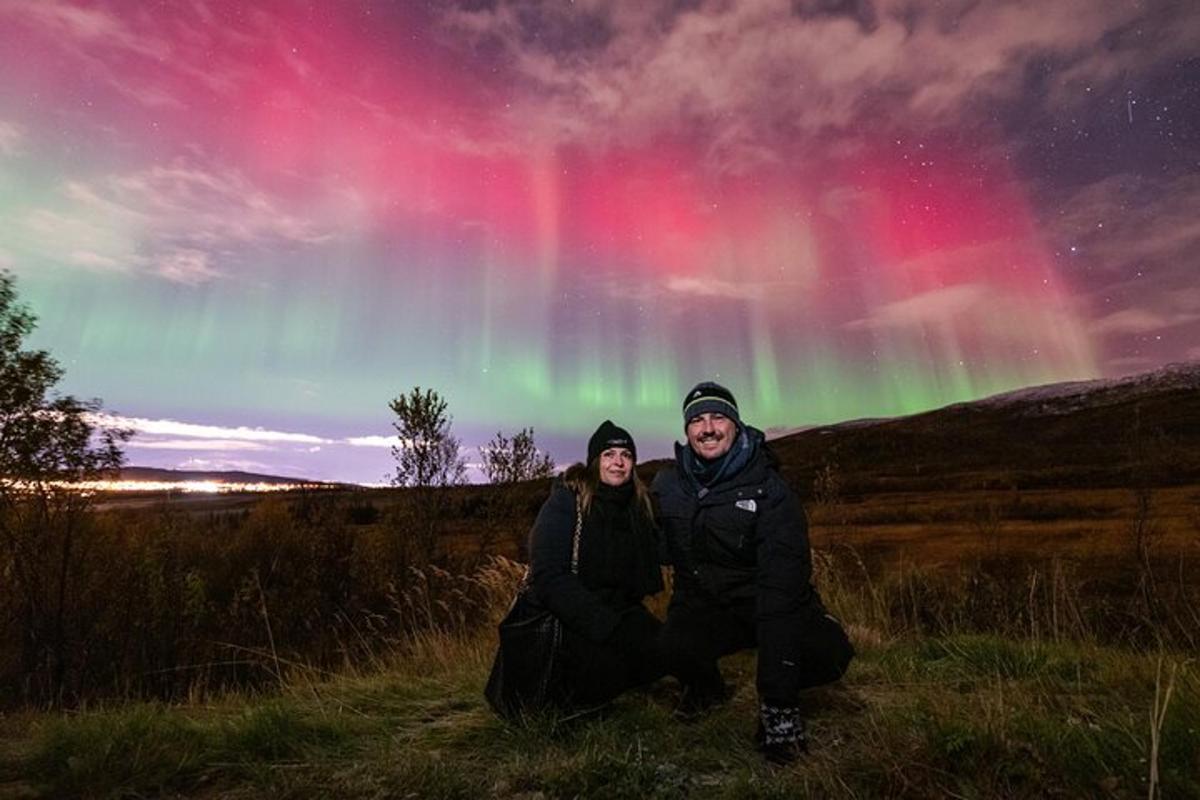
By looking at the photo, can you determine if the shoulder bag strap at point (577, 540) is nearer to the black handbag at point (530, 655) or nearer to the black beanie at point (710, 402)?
the black handbag at point (530, 655)

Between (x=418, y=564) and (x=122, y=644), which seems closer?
(x=122, y=644)

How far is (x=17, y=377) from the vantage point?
1675cm

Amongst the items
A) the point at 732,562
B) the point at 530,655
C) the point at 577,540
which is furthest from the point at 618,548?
the point at 530,655

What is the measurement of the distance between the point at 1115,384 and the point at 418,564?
197 meters

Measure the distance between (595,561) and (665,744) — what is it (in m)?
1.05

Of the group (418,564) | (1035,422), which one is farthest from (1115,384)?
(418,564)

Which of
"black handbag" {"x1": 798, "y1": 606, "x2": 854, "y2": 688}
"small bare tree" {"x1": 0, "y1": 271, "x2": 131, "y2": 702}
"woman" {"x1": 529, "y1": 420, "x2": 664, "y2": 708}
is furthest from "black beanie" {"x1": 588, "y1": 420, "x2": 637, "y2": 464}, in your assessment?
"small bare tree" {"x1": 0, "y1": 271, "x2": 131, "y2": 702}

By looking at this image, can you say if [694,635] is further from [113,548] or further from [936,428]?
[936,428]

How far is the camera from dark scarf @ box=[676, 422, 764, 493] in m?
4.06

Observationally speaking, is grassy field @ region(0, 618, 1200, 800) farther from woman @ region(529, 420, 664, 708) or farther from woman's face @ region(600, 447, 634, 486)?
woman's face @ region(600, 447, 634, 486)

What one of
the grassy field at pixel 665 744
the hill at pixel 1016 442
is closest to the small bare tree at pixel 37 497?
the grassy field at pixel 665 744

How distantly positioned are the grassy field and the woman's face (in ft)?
4.59

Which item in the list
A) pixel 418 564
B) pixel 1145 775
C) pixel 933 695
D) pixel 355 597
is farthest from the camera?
pixel 355 597

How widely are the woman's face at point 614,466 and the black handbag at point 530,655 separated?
240mm
